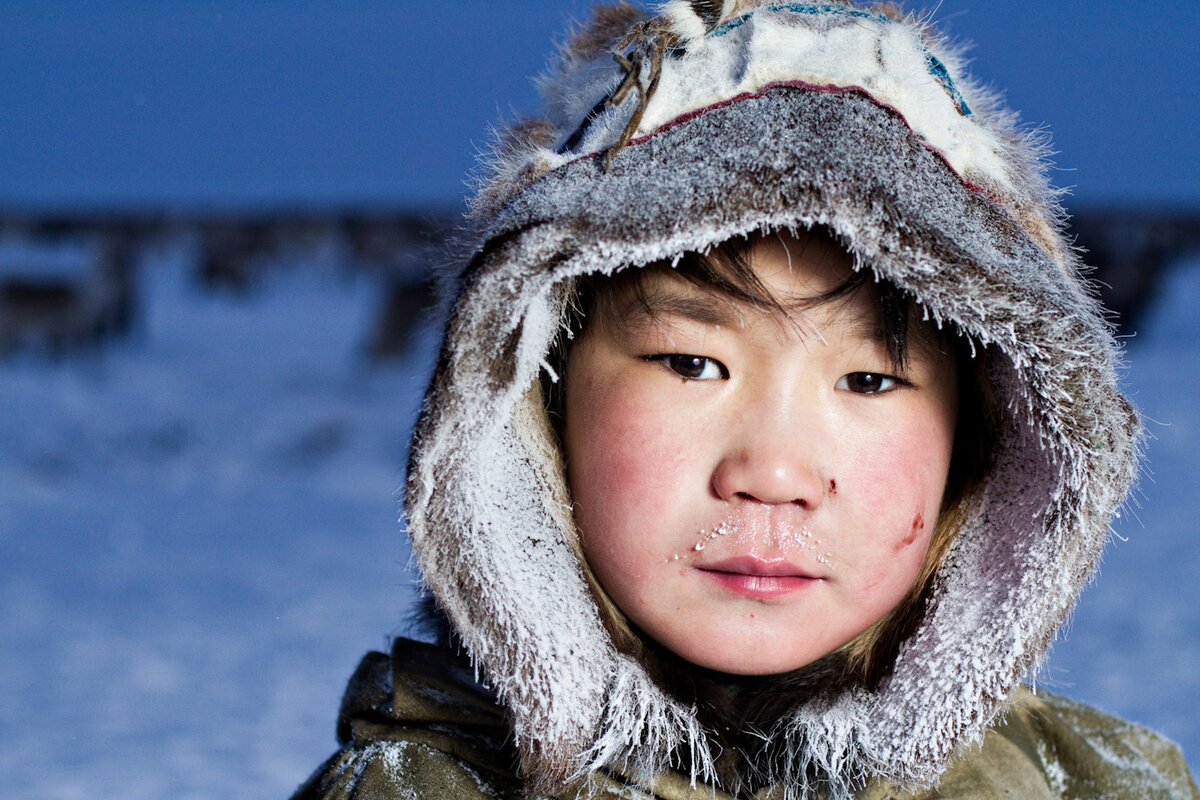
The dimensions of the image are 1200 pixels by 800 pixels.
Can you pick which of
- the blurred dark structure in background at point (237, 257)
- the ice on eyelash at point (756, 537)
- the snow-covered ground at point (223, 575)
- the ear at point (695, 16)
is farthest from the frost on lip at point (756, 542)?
the blurred dark structure in background at point (237, 257)

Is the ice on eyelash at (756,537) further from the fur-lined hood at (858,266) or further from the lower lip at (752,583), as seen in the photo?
the fur-lined hood at (858,266)

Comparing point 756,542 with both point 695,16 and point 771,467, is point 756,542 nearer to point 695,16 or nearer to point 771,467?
point 771,467

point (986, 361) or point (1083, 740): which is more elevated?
point (986, 361)

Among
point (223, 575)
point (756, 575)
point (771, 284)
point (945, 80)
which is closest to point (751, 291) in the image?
point (771, 284)

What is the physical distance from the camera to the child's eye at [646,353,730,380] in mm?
1012

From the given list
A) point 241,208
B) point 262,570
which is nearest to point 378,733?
point 262,570

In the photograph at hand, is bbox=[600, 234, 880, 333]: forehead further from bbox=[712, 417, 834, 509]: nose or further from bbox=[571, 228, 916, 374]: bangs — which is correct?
bbox=[712, 417, 834, 509]: nose

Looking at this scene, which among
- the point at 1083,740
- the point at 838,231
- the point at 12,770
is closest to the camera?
the point at 838,231

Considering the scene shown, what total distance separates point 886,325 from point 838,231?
5.8 inches

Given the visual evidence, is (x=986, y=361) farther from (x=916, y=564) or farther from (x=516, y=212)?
(x=516, y=212)

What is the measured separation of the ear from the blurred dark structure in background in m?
5.38

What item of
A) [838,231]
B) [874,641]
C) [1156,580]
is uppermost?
[1156,580]

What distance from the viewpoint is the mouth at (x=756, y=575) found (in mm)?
996

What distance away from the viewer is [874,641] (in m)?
1.19
